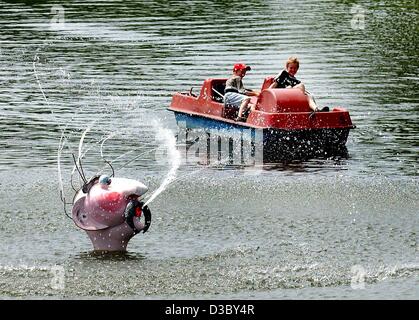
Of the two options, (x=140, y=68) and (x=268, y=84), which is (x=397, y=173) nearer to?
(x=268, y=84)

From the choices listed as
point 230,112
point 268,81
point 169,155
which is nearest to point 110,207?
point 169,155

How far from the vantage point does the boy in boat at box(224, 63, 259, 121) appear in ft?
→ 82.4

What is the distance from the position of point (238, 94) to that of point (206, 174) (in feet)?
11.3

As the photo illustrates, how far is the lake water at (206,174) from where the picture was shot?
15.4 meters

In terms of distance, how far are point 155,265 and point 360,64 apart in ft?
77.2

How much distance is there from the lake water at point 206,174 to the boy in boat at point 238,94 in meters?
1.64

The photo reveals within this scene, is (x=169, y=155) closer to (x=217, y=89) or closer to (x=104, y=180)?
(x=217, y=89)

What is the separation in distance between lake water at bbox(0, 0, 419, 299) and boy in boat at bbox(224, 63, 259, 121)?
1635 millimetres

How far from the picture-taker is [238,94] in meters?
25.5

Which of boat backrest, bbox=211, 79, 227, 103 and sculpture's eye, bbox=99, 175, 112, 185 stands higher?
sculpture's eye, bbox=99, 175, 112, 185

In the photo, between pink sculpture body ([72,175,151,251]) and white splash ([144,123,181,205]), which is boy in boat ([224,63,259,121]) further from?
pink sculpture body ([72,175,151,251])

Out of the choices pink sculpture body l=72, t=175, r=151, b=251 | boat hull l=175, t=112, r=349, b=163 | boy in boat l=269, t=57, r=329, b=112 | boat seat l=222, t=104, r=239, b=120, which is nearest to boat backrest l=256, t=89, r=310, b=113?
boat hull l=175, t=112, r=349, b=163
